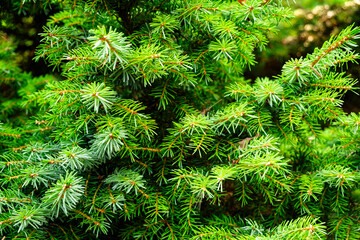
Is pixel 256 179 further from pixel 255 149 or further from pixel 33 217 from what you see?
pixel 33 217

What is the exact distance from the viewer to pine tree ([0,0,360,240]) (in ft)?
2.56

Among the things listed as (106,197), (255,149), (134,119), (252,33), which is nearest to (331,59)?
(252,33)

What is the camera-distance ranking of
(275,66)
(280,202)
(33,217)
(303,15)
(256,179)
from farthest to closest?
(275,66) → (303,15) → (280,202) → (256,179) → (33,217)

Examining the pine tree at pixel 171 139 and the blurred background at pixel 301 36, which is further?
the blurred background at pixel 301 36

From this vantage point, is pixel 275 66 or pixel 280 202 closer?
pixel 280 202

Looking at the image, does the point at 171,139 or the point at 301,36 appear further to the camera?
the point at 301,36

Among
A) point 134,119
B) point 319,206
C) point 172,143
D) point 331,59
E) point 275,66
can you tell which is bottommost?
point 275,66

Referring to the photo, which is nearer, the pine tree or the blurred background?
the pine tree

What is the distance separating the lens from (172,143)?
87cm

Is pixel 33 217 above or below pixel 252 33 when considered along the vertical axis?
below

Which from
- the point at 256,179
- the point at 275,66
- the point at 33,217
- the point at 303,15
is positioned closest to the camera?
the point at 33,217

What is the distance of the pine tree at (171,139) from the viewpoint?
2.56 feet

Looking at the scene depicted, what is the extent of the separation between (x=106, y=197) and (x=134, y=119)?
0.24 metres

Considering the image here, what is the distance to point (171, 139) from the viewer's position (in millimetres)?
886
